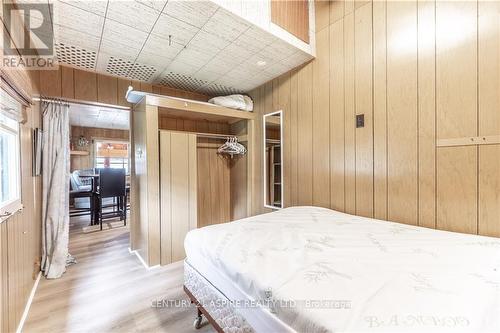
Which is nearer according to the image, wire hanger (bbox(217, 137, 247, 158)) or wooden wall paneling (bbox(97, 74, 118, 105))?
wooden wall paneling (bbox(97, 74, 118, 105))

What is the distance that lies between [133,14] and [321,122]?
1.99 m

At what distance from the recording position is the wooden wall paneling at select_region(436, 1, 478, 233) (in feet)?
4.93

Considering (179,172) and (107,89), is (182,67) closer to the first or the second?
(107,89)

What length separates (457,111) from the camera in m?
1.56

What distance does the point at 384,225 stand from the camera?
171cm

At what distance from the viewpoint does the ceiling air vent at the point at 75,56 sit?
2.10 meters

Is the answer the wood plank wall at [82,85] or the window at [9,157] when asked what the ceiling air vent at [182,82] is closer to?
the wood plank wall at [82,85]

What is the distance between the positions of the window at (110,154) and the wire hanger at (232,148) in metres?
5.07

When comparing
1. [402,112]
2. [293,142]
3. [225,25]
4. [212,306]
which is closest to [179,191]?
[293,142]

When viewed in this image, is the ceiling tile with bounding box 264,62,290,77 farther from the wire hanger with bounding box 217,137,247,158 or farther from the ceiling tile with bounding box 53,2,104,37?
the ceiling tile with bounding box 53,2,104,37

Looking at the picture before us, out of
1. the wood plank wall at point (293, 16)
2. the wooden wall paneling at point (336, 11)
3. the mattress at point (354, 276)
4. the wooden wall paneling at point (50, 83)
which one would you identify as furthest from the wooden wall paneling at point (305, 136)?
the wooden wall paneling at point (50, 83)

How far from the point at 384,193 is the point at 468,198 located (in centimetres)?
54

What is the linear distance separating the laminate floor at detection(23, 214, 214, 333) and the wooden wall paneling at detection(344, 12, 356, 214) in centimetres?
171

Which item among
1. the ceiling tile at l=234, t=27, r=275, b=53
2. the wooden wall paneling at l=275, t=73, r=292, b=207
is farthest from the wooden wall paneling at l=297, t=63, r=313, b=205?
the ceiling tile at l=234, t=27, r=275, b=53
